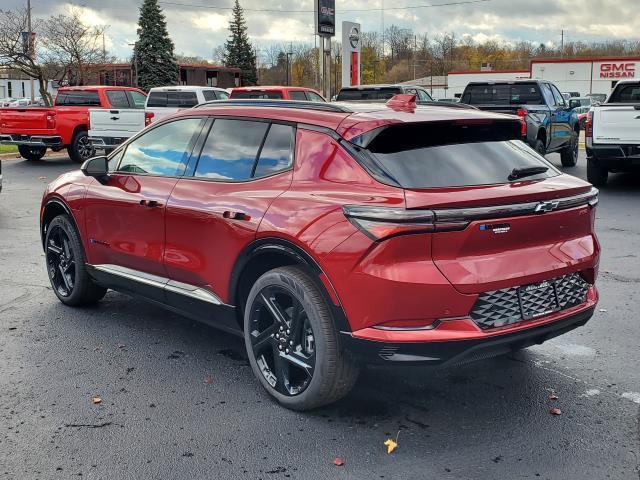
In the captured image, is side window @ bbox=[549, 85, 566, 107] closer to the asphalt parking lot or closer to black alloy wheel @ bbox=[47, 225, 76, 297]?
the asphalt parking lot

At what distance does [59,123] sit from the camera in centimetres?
1795

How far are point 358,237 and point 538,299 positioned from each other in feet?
3.38

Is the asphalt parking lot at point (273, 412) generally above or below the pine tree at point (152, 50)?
below

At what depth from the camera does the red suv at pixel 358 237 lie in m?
3.37

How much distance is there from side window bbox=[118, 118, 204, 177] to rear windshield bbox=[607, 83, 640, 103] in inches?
418

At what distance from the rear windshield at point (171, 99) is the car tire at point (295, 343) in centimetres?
1583

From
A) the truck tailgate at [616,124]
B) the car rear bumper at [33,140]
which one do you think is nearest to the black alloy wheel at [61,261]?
the truck tailgate at [616,124]

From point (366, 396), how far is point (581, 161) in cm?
1631

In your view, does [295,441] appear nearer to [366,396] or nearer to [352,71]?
[366,396]

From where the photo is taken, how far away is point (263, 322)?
410 centimetres

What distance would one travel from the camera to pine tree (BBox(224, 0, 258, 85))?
93562 mm

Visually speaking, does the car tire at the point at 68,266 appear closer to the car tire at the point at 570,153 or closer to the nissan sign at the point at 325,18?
the car tire at the point at 570,153

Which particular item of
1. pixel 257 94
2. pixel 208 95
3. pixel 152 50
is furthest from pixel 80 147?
pixel 152 50

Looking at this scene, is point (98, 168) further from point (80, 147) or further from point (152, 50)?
point (152, 50)
